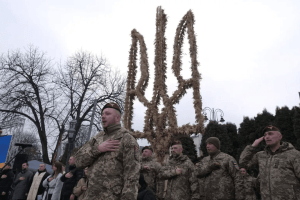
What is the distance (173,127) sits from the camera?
6562 mm

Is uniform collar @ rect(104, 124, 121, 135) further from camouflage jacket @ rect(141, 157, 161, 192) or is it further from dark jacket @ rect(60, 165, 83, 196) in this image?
dark jacket @ rect(60, 165, 83, 196)

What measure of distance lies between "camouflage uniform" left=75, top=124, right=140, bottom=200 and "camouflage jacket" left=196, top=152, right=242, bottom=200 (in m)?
2.30

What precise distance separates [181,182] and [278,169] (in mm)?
1725

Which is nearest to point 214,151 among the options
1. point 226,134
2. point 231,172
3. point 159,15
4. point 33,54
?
point 231,172

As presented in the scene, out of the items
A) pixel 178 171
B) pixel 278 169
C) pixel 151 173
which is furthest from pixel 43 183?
pixel 278 169

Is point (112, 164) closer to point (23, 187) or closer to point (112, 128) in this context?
point (112, 128)

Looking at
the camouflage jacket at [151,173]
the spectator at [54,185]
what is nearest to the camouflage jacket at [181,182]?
the camouflage jacket at [151,173]

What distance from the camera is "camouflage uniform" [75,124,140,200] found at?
2209 mm

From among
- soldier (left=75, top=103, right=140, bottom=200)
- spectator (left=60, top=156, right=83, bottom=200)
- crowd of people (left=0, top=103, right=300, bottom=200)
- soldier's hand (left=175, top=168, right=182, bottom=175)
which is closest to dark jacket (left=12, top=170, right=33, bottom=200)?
crowd of people (left=0, top=103, right=300, bottom=200)

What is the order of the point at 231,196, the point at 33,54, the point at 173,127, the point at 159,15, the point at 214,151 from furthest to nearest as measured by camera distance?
the point at 33,54 → the point at 159,15 → the point at 173,127 → the point at 214,151 → the point at 231,196

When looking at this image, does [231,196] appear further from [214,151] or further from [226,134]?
[226,134]

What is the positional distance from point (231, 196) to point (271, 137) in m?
1.27

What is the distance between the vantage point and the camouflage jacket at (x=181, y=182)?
165 inches

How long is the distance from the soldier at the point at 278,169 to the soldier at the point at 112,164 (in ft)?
6.90
